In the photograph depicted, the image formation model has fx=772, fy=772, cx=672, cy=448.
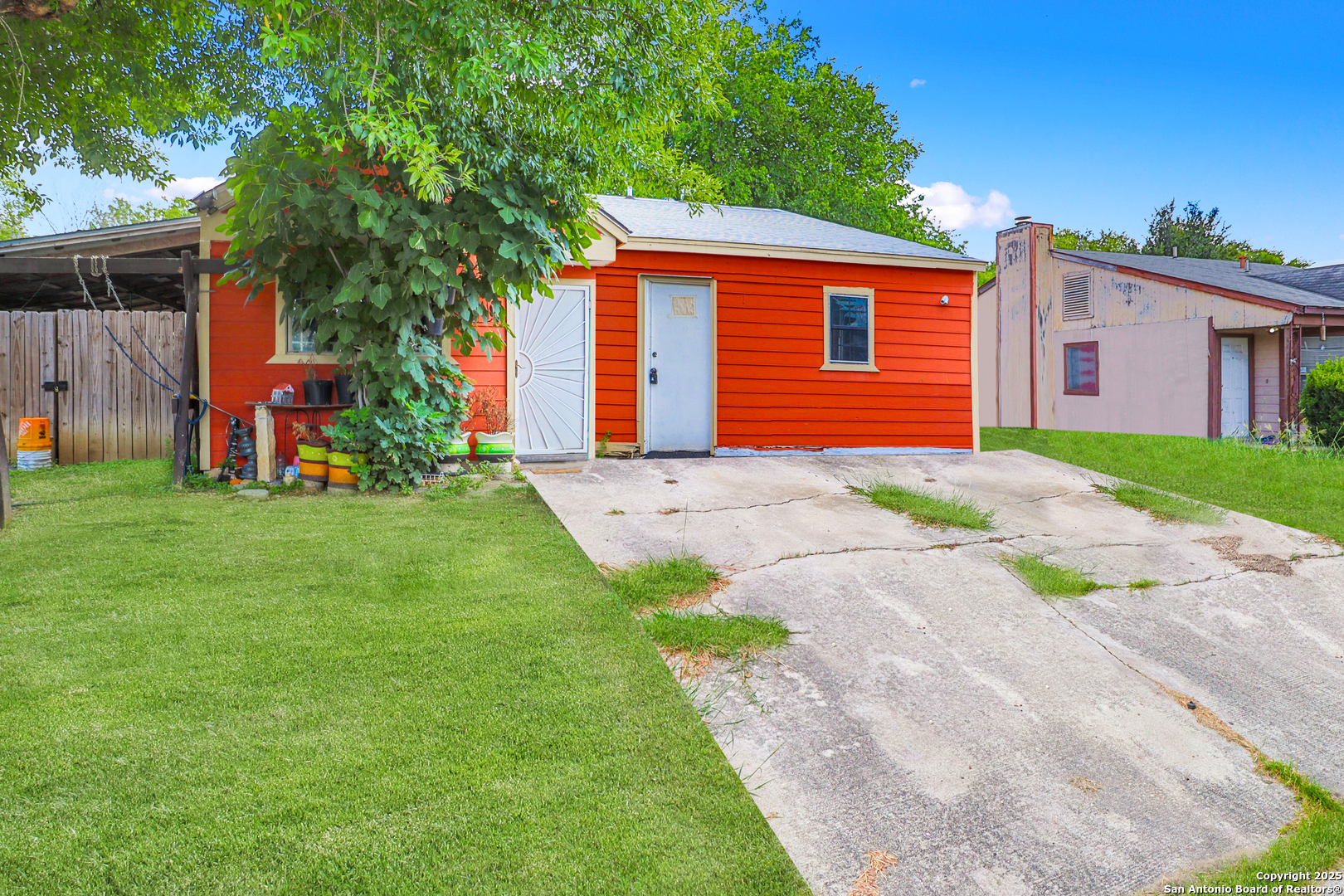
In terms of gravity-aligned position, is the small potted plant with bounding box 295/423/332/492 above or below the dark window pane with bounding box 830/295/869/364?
below

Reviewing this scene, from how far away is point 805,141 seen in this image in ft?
72.4

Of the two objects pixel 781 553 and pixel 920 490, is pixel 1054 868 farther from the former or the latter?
pixel 920 490

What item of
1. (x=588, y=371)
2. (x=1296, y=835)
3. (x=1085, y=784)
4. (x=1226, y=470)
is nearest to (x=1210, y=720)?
(x=1296, y=835)

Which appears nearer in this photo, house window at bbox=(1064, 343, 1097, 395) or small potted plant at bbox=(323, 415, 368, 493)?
small potted plant at bbox=(323, 415, 368, 493)

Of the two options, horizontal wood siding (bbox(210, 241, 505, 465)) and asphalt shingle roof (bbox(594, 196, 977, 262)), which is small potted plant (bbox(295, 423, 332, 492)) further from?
asphalt shingle roof (bbox(594, 196, 977, 262))

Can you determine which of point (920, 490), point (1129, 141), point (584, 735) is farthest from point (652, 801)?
point (1129, 141)

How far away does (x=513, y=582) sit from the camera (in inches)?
160

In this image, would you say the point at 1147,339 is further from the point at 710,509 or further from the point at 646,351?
the point at 710,509

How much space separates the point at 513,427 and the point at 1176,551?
5838 mm

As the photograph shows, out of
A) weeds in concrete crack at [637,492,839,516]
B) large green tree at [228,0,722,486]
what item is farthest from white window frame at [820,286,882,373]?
weeds in concrete crack at [637,492,839,516]

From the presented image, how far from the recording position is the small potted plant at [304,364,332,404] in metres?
7.24

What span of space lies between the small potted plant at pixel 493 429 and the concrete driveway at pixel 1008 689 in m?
1.70

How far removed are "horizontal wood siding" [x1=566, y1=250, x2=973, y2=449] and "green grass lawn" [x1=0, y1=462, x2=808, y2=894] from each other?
4892 mm

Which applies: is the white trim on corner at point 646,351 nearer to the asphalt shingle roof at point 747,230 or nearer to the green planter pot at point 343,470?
the asphalt shingle roof at point 747,230
